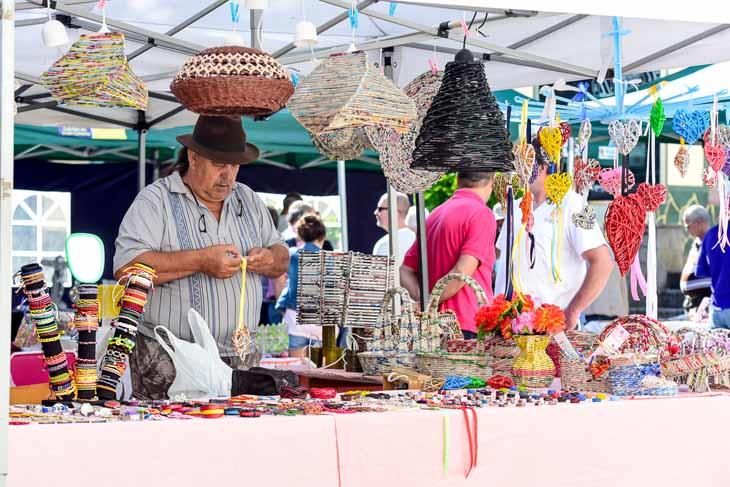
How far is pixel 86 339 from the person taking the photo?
9.05 feet

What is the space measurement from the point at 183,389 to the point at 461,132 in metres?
1.05

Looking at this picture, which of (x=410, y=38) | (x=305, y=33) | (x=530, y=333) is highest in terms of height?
(x=410, y=38)

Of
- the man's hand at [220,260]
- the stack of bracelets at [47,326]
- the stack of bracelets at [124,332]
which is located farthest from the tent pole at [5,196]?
the man's hand at [220,260]

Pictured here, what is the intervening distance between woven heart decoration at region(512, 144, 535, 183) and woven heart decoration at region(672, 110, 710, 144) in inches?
27.4

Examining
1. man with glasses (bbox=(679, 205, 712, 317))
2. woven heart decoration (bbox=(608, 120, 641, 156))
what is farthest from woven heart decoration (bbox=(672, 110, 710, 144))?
man with glasses (bbox=(679, 205, 712, 317))

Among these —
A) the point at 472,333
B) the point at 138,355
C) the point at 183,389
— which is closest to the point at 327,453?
the point at 183,389

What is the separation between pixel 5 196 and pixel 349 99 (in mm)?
1243

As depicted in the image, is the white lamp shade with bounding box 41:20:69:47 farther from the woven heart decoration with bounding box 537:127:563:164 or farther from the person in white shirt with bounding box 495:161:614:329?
the person in white shirt with bounding box 495:161:614:329

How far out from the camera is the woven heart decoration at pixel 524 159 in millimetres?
3721

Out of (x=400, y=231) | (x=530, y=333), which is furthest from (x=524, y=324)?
(x=400, y=231)

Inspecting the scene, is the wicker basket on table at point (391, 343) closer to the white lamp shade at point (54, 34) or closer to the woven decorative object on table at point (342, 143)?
the woven decorative object on table at point (342, 143)

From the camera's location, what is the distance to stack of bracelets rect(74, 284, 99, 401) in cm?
275

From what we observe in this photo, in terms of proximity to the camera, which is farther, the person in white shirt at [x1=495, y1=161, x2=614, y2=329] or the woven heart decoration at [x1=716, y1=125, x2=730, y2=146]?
the person in white shirt at [x1=495, y1=161, x2=614, y2=329]

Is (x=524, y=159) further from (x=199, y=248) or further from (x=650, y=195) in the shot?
(x=199, y=248)
